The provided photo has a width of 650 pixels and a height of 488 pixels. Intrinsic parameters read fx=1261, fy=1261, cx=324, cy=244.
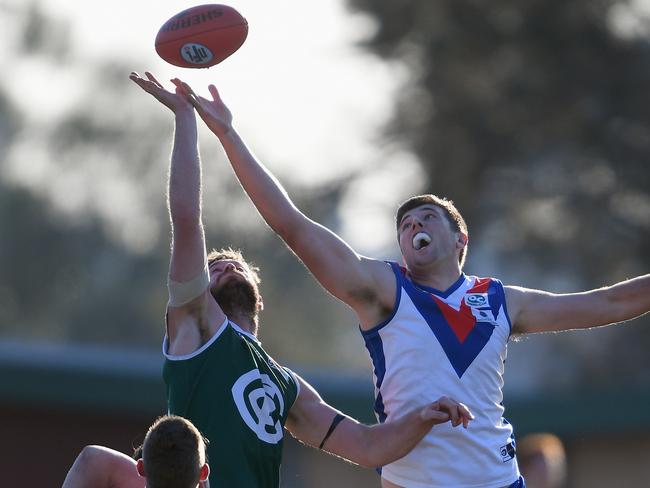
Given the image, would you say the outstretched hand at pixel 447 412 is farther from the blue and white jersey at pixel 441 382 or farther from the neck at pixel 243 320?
the neck at pixel 243 320

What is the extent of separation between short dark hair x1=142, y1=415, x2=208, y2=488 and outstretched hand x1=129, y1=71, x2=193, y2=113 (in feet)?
4.97

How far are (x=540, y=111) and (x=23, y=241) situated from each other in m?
19.9

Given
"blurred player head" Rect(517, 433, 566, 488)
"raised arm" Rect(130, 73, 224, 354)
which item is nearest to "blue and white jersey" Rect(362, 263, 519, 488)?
"raised arm" Rect(130, 73, 224, 354)

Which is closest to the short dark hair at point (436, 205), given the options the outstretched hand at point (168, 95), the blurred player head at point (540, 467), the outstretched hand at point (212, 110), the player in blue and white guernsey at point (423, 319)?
the player in blue and white guernsey at point (423, 319)

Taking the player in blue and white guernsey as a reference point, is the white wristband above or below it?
below

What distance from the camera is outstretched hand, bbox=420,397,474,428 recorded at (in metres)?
5.36

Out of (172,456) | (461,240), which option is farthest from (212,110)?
(172,456)

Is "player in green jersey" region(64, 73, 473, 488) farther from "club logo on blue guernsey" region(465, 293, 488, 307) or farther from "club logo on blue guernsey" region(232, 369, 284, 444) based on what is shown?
"club logo on blue guernsey" region(465, 293, 488, 307)

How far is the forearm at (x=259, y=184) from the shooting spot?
18.7 ft

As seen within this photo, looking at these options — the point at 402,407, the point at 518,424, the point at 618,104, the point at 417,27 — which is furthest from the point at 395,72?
the point at 402,407

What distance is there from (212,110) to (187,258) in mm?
841

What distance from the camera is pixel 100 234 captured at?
39.2 meters

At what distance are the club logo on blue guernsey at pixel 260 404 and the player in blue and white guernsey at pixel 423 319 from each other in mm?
606

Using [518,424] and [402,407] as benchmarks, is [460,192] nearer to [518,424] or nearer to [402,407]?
[518,424]
